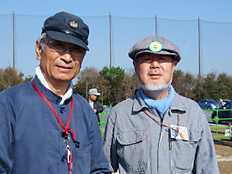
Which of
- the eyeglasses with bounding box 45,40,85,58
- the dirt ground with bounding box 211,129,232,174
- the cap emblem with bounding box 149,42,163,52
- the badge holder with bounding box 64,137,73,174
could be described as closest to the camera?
the badge holder with bounding box 64,137,73,174

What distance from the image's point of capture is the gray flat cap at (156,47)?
2.28 meters

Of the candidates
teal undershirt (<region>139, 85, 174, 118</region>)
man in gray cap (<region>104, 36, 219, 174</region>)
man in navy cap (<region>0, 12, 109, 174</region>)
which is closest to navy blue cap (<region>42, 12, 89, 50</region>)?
man in navy cap (<region>0, 12, 109, 174</region>)

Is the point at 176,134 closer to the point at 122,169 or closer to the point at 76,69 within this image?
the point at 122,169

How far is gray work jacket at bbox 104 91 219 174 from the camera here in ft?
7.15

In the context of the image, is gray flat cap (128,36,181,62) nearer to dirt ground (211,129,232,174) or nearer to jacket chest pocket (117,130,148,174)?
jacket chest pocket (117,130,148,174)

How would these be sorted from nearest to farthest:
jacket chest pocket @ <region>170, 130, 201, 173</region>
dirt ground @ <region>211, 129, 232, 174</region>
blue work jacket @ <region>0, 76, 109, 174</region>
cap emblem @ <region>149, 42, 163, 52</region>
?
blue work jacket @ <region>0, 76, 109, 174</region> → jacket chest pocket @ <region>170, 130, 201, 173</region> → cap emblem @ <region>149, 42, 163, 52</region> → dirt ground @ <region>211, 129, 232, 174</region>

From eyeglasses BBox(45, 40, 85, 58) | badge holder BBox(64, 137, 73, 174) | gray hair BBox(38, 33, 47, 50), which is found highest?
gray hair BBox(38, 33, 47, 50)

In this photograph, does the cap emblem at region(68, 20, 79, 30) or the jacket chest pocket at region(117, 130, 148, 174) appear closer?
the cap emblem at region(68, 20, 79, 30)

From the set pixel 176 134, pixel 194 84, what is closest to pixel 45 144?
pixel 176 134

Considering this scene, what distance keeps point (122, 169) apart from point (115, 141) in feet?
0.81

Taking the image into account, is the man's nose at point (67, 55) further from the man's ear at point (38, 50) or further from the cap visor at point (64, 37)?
the man's ear at point (38, 50)

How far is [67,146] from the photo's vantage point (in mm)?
1613

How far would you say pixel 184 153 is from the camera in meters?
2.21

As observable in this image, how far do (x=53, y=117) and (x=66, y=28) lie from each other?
569mm
